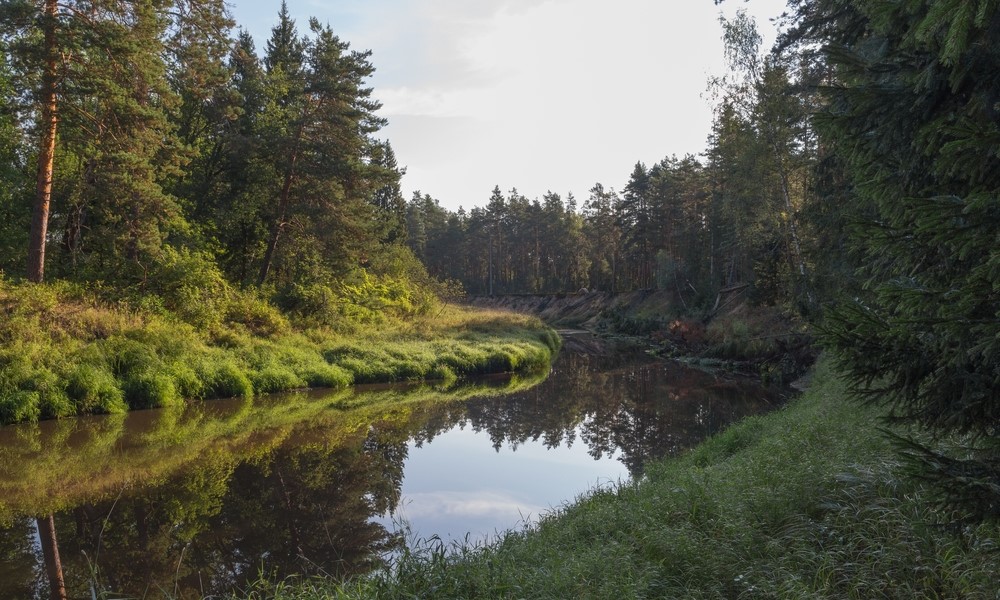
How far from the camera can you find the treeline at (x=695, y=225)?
21.1 meters

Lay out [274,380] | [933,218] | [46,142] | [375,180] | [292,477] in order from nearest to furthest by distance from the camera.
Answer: [933,218] → [292,477] → [46,142] → [274,380] → [375,180]

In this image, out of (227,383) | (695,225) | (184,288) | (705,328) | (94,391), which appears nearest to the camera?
Answer: (94,391)

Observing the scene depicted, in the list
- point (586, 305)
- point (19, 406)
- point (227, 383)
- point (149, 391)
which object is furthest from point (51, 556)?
point (586, 305)

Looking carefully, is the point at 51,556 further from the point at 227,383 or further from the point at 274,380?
the point at 274,380

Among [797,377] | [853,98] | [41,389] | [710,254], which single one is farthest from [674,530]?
[710,254]

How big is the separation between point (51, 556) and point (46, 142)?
1350 centimetres

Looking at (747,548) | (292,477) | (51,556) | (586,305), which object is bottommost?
(292,477)

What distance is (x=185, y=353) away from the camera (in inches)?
645

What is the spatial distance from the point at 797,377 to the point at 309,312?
19349 mm

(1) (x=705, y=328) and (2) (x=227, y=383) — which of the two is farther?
(1) (x=705, y=328)

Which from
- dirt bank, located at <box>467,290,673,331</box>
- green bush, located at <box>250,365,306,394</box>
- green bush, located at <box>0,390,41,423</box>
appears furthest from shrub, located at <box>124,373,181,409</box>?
dirt bank, located at <box>467,290,673,331</box>

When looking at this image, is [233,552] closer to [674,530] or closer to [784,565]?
[674,530]

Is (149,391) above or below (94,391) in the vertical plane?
below

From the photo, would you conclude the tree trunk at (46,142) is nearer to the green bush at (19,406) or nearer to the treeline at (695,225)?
the green bush at (19,406)
